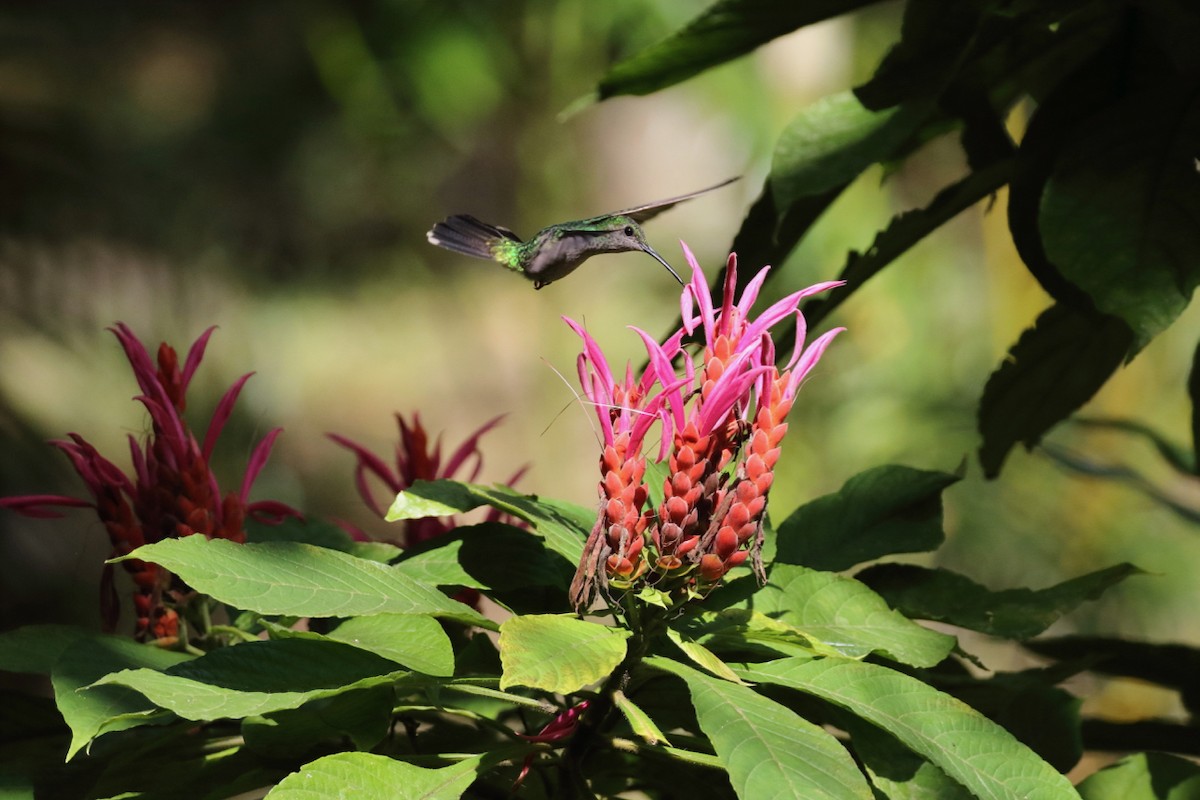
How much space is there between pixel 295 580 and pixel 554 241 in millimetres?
259

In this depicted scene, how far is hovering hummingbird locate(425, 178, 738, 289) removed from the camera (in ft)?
2.27

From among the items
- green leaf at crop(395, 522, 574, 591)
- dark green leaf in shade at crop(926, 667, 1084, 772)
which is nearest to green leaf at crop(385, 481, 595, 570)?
green leaf at crop(395, 522, 574, 591)

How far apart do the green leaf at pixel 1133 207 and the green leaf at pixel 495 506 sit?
360mm

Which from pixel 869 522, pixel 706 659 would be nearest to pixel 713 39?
pixel 869 522

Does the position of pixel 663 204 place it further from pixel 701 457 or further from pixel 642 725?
pixel 642 725

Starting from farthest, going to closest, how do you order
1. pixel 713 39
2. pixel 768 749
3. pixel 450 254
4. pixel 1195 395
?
pixel 450 254 → pixel 1195 395 → pixel 713 39 → pixel 768 749

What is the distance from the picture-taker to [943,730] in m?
0.60

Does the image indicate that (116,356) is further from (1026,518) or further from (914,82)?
(1026,518)

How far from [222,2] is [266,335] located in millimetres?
1682

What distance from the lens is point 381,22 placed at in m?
4.14

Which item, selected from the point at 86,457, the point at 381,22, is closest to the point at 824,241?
the point at 381,22

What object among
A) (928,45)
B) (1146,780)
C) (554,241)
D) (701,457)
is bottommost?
(1146,780)

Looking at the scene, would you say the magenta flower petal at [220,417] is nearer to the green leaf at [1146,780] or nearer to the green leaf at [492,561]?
the green leaf at [492,561]

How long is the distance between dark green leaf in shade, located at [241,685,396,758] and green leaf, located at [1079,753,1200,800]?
489 mm
